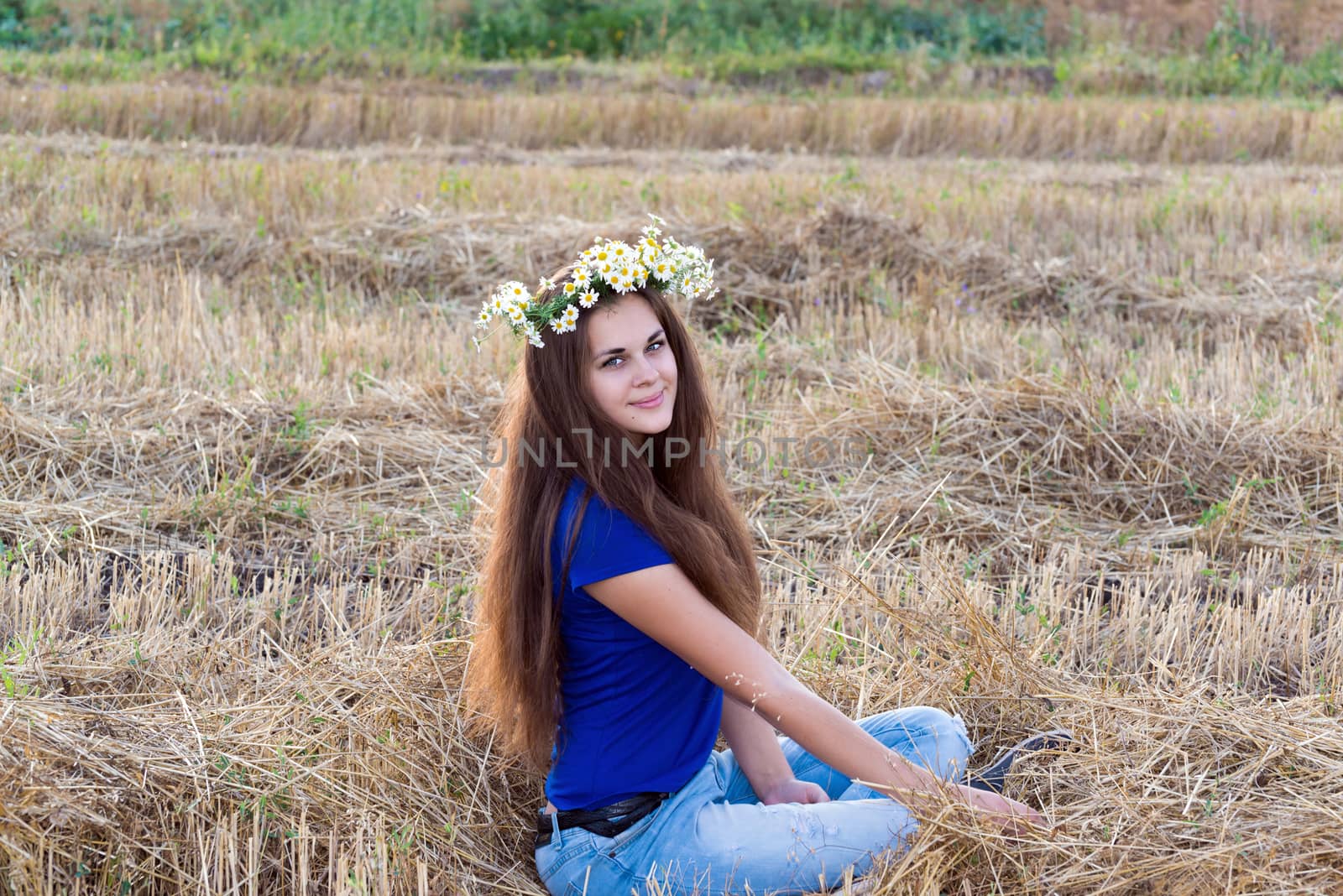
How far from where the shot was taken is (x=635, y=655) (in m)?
2.44

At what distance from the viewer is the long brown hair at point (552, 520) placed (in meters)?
2.38

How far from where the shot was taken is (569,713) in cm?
250

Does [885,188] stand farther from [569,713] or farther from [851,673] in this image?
[569,713]

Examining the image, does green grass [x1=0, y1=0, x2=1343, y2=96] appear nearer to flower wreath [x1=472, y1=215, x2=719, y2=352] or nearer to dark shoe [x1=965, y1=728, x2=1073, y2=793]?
flower wreath [x1=472, y1=215, x2=719, y2=352]

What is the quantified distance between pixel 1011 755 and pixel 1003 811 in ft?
1.28

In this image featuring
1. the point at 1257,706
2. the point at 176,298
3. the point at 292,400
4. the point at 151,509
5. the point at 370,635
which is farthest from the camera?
the point at 176,298

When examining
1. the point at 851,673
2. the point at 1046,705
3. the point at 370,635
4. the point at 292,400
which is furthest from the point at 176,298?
the point at 1046,705

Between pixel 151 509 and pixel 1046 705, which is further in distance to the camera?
pixel 151 509

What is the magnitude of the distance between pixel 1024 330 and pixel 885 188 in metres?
3.00

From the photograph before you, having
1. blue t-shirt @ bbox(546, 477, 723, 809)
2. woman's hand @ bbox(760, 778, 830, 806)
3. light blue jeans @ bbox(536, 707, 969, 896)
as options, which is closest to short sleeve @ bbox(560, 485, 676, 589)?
blue t-shirt @ bbox(546, 477, 723, 809)

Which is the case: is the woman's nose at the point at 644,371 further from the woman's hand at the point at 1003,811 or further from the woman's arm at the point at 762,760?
the woman's hand at the point at 1003,811

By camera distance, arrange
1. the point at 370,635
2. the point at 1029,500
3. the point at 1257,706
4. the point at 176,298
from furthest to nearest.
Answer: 1. the point at 176,298
2. the point at 1029,500
3. the point at 370,635
4. the point at 1257,706

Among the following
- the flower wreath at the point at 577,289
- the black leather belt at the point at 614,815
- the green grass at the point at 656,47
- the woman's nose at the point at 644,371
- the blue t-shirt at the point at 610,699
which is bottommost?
the black leather belt at the point at 614,815

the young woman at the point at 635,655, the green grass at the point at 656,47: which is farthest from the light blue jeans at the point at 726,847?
the green grass at the point at 656,47
